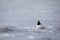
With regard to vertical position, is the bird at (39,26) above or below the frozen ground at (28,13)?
below

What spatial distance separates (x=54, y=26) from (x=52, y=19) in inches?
6.1

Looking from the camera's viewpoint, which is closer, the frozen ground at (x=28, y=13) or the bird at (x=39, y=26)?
the bird at (x=39, y=26)

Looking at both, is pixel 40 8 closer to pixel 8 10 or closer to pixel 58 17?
pixel 58 17

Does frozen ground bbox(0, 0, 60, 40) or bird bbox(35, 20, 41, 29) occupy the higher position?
frozen ground bbox(0, 0, 60, 40)

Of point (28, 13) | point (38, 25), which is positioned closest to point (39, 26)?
point (38, 25)

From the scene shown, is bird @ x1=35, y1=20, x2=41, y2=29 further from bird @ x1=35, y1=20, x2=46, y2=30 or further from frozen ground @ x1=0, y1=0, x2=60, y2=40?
frozen ground @ x1=0, y1=0, x2=60, y2=40

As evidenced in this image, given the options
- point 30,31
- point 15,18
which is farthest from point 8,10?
point 30,31

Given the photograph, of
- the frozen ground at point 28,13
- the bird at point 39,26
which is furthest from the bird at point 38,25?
the frozen ground at point 28,13

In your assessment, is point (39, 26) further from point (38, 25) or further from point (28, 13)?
point (28, 13)

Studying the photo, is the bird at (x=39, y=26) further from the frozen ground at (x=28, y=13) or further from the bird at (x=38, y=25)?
the frozen ground at (x=28, y=13)

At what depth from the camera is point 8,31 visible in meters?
2.19

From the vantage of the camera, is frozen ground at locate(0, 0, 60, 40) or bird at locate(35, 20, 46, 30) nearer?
bird at locate(35, 20, 46, 30)

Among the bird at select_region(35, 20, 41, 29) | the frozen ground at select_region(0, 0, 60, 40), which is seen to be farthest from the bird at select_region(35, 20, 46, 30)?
the frozen ground at select_region(0, 0, 60, 40)

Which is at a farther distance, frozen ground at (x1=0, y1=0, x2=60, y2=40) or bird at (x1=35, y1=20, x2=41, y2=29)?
frozen ground at (x1=0, y1=0, x2=60, y2=40)
